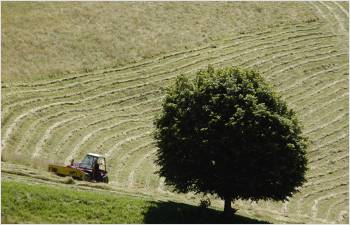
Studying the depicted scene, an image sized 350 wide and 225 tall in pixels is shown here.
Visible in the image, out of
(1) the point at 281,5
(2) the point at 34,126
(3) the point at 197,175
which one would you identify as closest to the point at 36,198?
(3) the point at 197,175

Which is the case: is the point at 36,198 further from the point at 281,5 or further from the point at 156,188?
the point at 281,5

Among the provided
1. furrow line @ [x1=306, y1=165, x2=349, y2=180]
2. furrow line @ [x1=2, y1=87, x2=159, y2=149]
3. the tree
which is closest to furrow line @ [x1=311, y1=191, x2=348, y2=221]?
furrow line @ [x1=306, y1=165, x2=349, y2=180]

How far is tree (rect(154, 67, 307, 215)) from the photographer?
3666cm

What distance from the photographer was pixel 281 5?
99.0 metres

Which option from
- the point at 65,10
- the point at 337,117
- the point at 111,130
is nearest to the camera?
the point at 111,130

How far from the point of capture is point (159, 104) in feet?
224

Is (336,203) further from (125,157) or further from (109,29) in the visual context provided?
(109,29)

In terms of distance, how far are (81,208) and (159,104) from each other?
36287 mm

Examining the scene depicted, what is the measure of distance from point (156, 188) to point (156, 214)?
637 inches

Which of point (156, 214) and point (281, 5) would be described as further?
point (281, 5)

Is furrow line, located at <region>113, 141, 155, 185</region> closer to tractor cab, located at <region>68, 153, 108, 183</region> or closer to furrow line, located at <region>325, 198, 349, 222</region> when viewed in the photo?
tractor cab, located at <region>68, 153, 108, 183</region>

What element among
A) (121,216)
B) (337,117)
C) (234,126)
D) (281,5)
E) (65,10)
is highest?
(281,5)

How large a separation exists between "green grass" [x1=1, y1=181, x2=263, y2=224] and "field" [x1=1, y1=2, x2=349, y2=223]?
5.04 m

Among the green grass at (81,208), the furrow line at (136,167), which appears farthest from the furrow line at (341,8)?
the green grass at (81,208)
